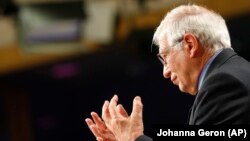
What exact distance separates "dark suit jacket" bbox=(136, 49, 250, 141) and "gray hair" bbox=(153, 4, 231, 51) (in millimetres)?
95

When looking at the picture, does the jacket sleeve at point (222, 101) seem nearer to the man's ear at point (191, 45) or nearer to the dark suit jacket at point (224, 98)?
the dark suit jacket at point (224, 98)

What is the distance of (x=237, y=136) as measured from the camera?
1447 millimetres

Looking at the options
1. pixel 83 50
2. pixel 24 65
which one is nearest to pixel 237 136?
pixel 83 50

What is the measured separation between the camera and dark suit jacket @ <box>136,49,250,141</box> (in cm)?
151

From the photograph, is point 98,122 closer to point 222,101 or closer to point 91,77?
point 222,101

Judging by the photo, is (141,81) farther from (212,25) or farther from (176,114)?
(212,25)

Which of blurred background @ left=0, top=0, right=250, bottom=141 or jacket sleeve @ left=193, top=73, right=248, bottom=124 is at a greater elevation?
jacket sleeve @ left=193, top=73, right=248, bottom=124

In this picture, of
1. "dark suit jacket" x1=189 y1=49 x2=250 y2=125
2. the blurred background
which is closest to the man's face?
"dark suit jacket" x1=189 y1=49 x2=250 y2=125

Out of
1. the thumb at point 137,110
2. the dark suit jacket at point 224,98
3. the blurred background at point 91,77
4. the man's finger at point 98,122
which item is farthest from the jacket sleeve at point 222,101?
the blurred background at point 91,77

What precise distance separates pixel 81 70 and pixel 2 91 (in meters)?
0.78

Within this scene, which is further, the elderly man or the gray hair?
the gray hair

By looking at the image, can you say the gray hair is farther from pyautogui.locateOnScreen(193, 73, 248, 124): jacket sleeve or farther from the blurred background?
the blurred background

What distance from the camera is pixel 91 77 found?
721cm

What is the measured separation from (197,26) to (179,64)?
11 centimetres
